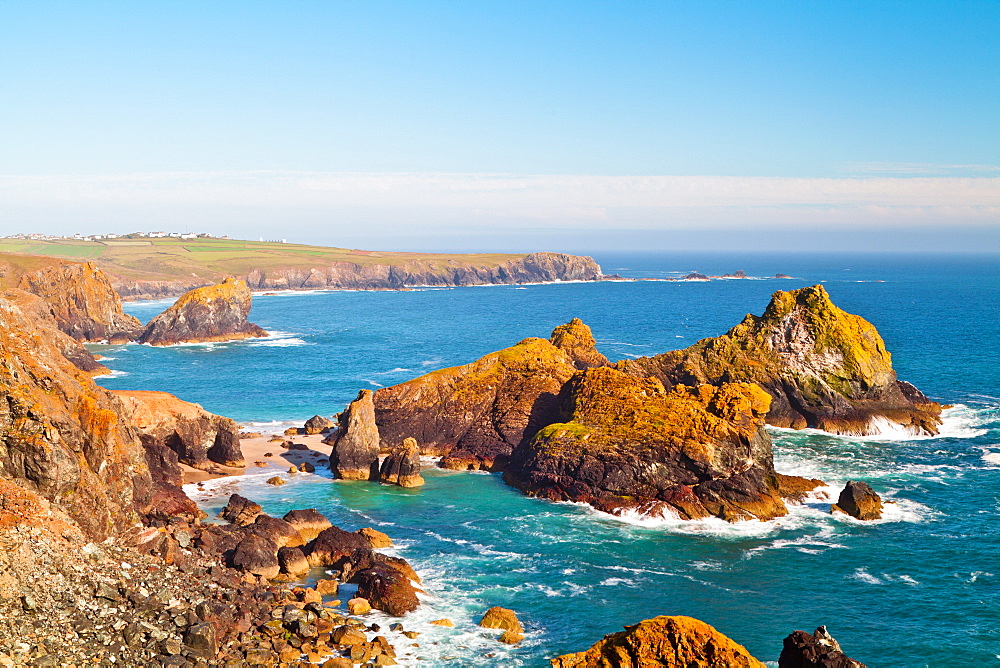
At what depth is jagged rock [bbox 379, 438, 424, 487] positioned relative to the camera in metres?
59.5

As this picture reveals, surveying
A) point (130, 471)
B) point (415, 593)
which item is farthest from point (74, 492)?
point (415, 593)

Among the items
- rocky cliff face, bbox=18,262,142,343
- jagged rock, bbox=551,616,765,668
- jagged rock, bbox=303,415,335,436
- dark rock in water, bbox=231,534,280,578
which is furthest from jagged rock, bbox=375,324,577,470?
rocky cliff face, bbox=18,262,142,343

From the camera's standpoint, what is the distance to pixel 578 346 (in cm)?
8488

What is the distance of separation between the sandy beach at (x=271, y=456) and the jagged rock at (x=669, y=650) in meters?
41.0

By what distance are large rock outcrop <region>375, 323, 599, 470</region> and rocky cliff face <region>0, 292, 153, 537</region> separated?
26.0m

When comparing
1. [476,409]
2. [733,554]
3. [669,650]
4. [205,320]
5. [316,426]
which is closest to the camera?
[669,650]

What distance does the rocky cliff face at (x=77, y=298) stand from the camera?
13688cm

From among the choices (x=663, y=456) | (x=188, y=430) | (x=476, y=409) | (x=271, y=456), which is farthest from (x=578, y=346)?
(x=188, y=430)

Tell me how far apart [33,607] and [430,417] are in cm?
4155

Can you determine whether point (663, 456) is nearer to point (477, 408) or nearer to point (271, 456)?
point (477, 408)

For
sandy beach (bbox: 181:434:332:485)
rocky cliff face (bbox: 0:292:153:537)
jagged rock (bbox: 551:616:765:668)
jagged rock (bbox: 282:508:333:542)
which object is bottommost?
sandy beach (bbox: 181:434:332:485)

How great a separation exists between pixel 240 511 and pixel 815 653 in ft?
119

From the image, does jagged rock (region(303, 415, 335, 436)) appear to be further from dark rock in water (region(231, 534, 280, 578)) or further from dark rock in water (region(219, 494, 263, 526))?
dark rock in water (region(231, 534, 280, 578))

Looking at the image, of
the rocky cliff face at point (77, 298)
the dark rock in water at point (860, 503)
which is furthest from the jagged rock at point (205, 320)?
the dark rock in water at point (860, 503)
